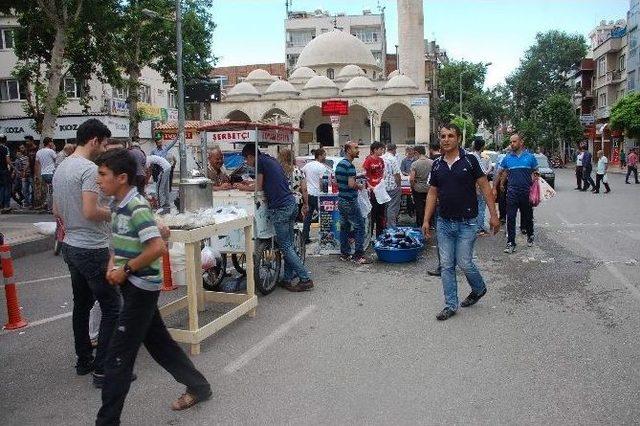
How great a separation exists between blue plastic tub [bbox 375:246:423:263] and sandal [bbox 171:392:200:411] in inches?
205

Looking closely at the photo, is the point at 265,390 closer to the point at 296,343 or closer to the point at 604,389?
the point at 296,343

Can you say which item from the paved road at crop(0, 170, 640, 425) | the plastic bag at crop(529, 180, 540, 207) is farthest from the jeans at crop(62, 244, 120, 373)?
the plastic bag at crop(529, 180, 540, 207)

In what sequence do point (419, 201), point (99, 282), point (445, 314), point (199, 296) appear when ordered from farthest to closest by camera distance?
point (419, 201), point (199, 296), point (445, 314), point (99, 282)

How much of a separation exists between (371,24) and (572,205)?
69.6 metres

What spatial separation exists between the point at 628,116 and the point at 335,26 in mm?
50519

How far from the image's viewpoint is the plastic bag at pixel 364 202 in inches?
370

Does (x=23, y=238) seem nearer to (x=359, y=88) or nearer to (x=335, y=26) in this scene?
(x=359, y=88)

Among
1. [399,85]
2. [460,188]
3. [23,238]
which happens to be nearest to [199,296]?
[460,188]

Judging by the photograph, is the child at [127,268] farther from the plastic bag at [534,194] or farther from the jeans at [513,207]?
the plastic bag at [534,194]

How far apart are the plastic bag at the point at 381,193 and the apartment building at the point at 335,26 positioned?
7186 centimetres

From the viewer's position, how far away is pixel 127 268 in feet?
10.9

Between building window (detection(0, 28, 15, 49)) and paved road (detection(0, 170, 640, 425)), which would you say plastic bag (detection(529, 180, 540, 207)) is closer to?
paved road (detection(0, 170, 640, 425))

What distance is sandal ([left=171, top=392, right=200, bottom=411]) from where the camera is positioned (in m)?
3.83

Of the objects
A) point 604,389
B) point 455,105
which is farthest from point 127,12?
point 455,105
